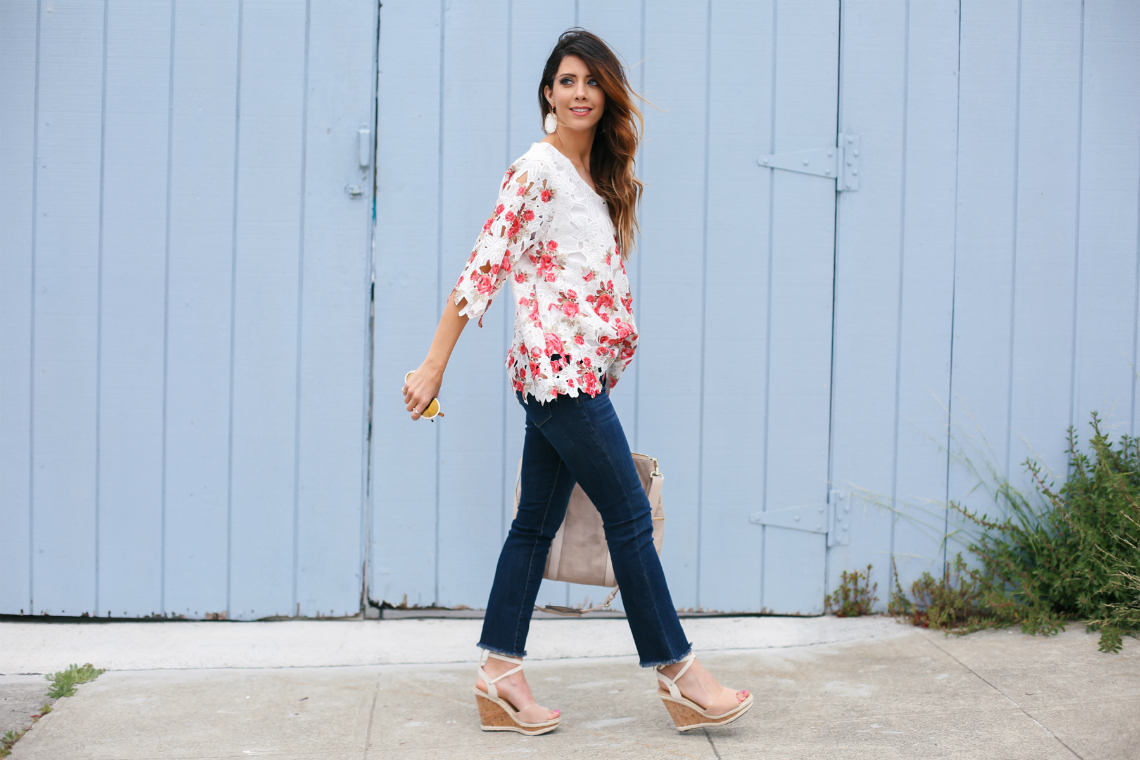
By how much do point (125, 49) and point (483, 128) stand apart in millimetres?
1067

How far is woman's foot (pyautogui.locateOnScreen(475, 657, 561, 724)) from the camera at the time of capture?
7.18 ft

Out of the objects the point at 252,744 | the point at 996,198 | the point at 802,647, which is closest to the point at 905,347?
the point at 996,198

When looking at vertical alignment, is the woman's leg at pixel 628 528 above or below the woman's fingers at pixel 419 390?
below

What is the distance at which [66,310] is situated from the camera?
2.78 metres

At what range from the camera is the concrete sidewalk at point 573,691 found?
2105 millimetres

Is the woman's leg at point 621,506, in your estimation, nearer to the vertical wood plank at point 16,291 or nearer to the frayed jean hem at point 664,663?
the frayed jean hem at point 664,663

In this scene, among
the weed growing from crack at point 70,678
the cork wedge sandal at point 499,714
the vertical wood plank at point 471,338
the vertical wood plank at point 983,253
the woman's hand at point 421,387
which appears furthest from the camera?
the vertical wood plank at point 983,253

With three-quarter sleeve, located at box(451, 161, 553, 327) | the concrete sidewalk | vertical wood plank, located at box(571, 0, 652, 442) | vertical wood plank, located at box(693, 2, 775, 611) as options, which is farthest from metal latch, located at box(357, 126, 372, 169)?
the concrete sidewalk

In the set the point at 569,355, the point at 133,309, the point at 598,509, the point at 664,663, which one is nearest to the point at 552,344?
the point at 569,355

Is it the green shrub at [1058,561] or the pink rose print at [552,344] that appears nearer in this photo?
the pink rose print at [552,344]

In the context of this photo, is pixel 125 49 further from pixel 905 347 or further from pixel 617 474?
pixel 905 347

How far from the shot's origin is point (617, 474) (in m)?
2.06

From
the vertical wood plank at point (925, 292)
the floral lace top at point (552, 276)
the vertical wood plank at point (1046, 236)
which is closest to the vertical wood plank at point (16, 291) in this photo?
the floral lace top at point (552, 276)

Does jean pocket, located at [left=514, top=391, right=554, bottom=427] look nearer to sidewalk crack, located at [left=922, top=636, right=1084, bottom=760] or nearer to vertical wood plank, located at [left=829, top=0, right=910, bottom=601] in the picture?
vertical wood plank, located at [left=829, top=0, right=910, bottom=601]
